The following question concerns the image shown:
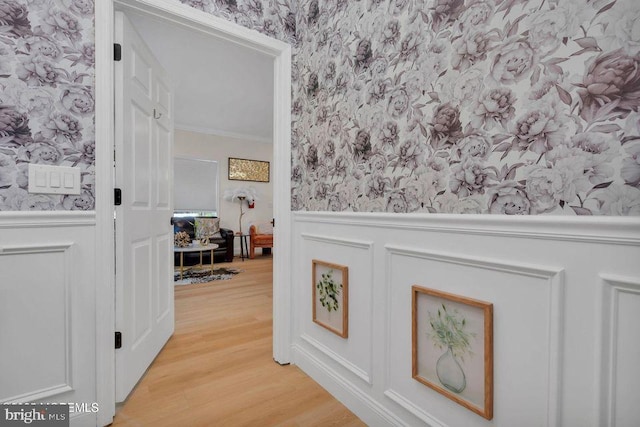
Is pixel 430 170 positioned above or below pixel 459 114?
below

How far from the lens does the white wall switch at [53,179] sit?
1.23 metres

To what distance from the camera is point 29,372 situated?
1.25 m

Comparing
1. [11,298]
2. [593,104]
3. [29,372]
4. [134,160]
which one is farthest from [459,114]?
[29,372]

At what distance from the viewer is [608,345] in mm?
736

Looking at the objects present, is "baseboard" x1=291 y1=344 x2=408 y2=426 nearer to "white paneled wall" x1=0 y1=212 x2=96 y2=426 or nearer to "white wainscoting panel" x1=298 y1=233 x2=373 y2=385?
"white wainscoting panel" x1=298 y1=233 x2=373 y2=385

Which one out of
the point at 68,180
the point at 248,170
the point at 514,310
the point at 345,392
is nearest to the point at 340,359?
the point at 345,392

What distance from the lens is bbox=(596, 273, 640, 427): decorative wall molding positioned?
73 centimetres

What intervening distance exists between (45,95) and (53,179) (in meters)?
0.36

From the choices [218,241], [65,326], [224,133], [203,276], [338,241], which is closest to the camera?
[65,326]

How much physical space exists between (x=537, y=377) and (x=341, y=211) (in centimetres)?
103

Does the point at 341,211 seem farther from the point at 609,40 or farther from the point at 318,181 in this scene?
the point at 609,40

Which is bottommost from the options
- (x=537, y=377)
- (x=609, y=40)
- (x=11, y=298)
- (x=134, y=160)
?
(x=537, y=377)

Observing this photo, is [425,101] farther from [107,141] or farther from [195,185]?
[195,185]

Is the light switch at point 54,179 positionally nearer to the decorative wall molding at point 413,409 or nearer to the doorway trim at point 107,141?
the doorway trim at point 107,141
